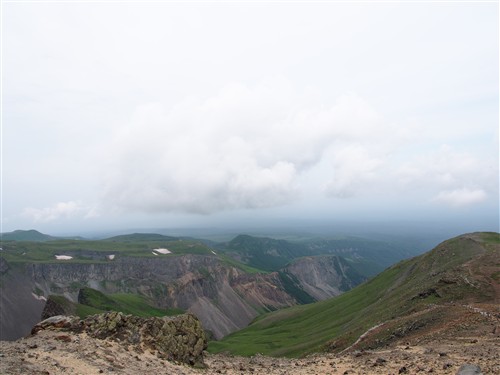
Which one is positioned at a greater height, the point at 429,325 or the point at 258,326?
the point at 429,325

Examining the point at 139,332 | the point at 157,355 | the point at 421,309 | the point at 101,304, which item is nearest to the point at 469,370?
the point at 157,355

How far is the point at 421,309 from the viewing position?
179 ft

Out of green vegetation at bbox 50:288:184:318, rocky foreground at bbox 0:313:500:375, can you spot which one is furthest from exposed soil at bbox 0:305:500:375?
green vegetation at bbox 50:288:184:318

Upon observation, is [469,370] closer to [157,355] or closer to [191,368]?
[191,368]

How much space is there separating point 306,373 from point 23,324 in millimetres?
210126

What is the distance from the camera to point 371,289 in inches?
4673

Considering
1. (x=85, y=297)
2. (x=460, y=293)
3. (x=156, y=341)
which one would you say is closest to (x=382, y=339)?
(x=460, y=293)

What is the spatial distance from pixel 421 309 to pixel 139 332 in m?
44.6

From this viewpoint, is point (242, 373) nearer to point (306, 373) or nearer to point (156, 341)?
point (306, 373)

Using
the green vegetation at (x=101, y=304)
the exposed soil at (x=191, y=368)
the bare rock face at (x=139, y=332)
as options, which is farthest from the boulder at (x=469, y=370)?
the green vegetation at (x=101, y=304)

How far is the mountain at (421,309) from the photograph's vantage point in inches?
1665

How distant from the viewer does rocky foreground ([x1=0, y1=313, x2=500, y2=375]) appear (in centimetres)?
2042

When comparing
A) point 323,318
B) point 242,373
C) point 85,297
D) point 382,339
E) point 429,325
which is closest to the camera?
point 242,373

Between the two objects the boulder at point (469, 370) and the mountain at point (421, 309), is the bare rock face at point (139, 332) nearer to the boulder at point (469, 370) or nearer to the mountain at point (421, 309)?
the boulder at point (469, 370)
